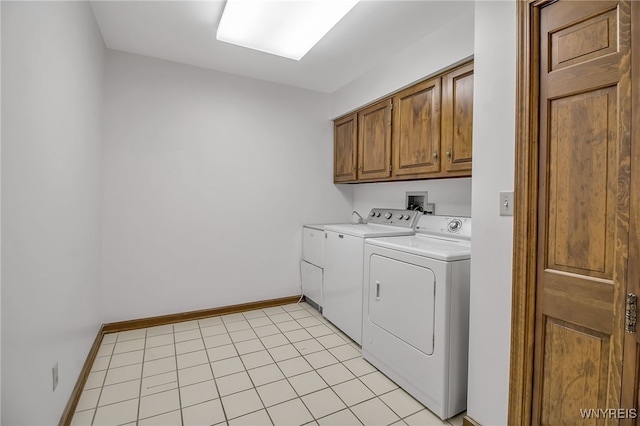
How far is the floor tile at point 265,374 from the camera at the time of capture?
6.55 feet

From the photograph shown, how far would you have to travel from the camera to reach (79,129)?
6.00 feet

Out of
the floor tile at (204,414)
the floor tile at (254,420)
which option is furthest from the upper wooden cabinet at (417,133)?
the floor tile at (204,414)

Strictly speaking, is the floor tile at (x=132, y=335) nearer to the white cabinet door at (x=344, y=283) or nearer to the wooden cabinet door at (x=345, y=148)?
the white cabinet door at (x=344, y=283)

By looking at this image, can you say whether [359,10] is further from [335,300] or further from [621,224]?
[335,300]

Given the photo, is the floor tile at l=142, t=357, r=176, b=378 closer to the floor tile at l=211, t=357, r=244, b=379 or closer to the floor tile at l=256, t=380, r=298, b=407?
the floor tile at l=211, t=357, r=244, b=379

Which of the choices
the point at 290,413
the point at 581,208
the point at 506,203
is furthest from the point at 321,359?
the point at 581,208

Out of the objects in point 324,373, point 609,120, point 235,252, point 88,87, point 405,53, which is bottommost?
point 324,373

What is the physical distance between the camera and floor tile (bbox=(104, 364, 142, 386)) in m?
1.98

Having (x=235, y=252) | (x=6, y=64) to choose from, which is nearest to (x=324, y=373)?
(x=235, y=252)

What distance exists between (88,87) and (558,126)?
271 centimetres

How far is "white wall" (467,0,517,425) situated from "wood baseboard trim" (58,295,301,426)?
2097 millimetres

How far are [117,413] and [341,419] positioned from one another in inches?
48.6

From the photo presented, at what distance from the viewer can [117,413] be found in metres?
1.67

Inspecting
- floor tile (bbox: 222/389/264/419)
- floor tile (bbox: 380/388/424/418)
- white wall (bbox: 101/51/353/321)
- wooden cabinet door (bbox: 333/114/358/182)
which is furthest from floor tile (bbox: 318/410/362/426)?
wooden cabinet door (bbox: 333/114/358/182)
